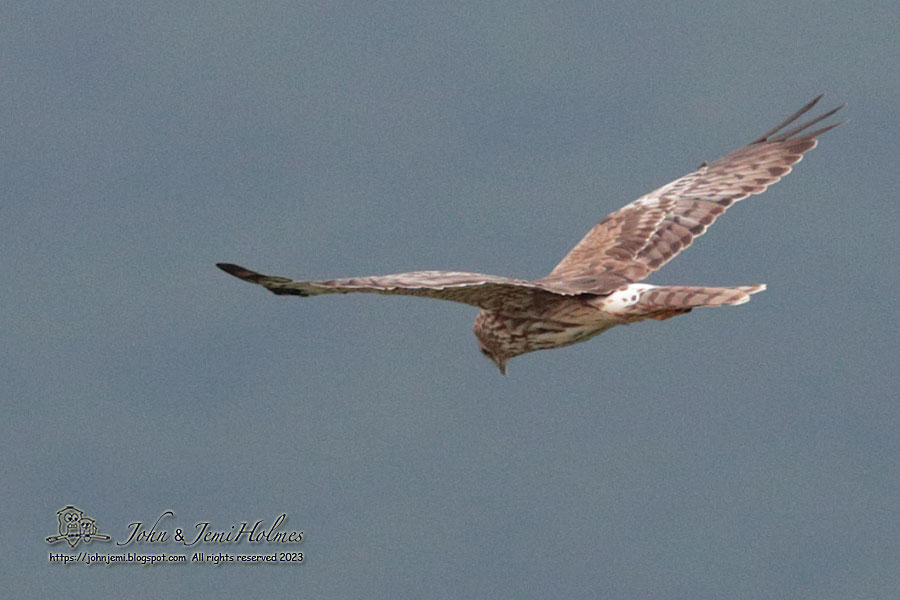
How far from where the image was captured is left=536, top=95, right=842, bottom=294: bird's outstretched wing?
1686cm

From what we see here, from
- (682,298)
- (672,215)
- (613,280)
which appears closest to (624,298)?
(613,280)

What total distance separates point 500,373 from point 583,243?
6.00 feet

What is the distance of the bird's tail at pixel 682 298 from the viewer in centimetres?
1441

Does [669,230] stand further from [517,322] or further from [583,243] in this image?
[517,322]

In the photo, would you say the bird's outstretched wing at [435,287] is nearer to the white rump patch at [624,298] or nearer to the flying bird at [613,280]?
the flying bird at [613,280]

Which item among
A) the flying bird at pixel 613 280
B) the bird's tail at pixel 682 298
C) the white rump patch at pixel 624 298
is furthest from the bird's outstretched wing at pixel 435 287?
the bird's tail at pixel 682 298

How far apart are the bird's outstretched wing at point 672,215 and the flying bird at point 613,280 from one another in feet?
0.04

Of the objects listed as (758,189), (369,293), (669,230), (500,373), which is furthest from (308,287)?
(758,189)

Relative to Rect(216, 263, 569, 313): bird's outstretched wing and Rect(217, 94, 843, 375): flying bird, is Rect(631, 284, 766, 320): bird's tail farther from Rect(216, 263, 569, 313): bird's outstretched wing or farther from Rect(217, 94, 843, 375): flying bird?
Rect(216, 263, 569, 313): bird's outstretched wing

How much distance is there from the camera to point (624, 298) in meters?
15.6

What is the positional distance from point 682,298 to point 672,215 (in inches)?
133

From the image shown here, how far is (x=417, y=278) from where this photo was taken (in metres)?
13.6

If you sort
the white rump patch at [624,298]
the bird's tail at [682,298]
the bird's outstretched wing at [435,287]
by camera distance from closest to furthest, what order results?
the bird's outstretched wing at [435,287], the bird's tail at [682,298], the white rump patch at [624,298]

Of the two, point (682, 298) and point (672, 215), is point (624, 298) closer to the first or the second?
point (682, 298)
